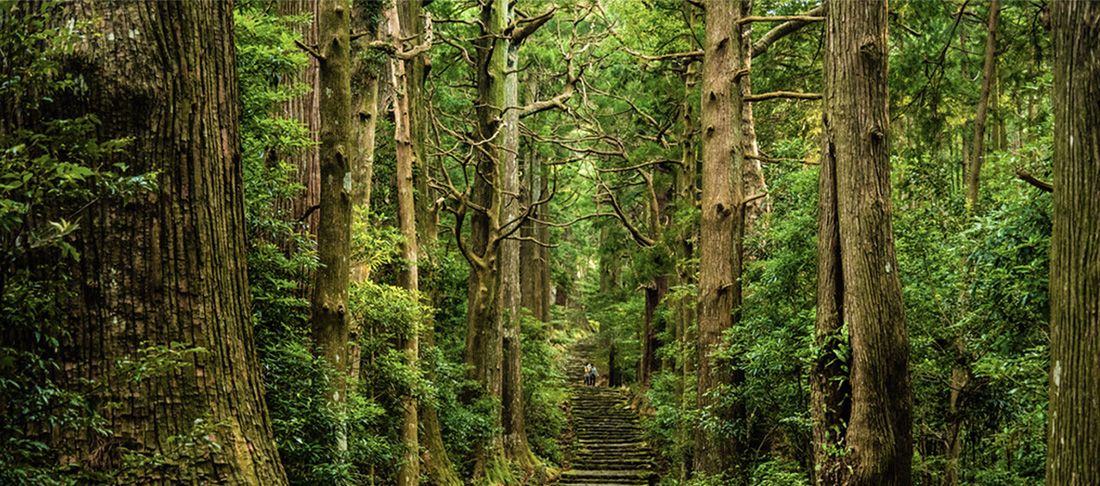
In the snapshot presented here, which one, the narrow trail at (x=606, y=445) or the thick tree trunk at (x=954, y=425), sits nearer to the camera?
the thick tree trunk at (x=954, y=425)

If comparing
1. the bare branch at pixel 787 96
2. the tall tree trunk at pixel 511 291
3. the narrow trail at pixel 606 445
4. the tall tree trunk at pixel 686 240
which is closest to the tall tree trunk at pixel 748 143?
the bare branch at pixel 787 96

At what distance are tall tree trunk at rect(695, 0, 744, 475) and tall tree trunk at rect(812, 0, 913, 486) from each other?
375cm

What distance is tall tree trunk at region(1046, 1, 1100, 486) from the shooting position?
12.3 feet

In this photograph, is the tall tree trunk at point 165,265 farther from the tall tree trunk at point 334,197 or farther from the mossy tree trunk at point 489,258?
the mossy tree trunk at point 489,258

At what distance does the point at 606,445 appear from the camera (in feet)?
71.2

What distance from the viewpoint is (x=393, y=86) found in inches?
442

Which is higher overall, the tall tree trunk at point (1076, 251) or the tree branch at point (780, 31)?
the tree branch at point (780, 31)

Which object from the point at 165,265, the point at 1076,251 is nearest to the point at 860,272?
the point at 1076,251

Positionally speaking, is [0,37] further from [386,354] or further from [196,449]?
[386,354]

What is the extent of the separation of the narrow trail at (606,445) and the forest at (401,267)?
4049mm

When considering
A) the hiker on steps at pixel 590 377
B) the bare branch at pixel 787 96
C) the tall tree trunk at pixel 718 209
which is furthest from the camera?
the hiker on steps at pixel 590 377

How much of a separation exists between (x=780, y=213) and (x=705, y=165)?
69.3 inches

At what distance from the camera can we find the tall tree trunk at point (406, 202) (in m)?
9.78

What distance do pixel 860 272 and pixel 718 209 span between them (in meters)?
4.48
